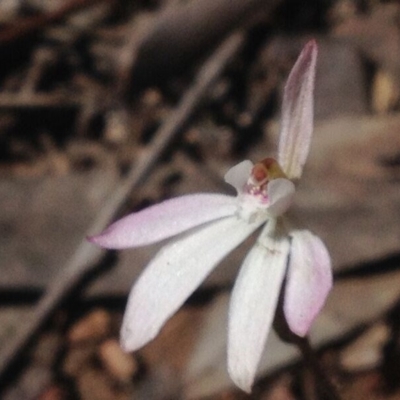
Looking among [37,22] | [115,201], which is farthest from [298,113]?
[37,22]

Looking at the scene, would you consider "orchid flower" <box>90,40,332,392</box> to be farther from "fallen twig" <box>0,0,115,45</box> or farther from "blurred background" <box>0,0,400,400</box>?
"fallen twig" <box>0,0,115,45</box>

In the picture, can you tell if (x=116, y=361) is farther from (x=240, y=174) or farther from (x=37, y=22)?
(x=37, y=22)

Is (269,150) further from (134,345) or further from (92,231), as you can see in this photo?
(134,345)

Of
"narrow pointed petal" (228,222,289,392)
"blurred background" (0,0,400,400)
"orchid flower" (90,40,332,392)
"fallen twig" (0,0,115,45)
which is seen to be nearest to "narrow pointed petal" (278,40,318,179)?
"orchid flower" (90,40,332,392)

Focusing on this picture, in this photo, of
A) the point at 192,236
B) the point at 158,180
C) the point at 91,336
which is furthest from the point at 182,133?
the point at 192,236

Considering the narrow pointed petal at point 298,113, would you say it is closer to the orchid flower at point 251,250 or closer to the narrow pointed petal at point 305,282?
the orchid flower at point 251,250

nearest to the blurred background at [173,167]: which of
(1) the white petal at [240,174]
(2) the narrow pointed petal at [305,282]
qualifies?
(1) the white petal at [240,174]

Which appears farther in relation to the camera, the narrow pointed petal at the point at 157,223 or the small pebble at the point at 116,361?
the small pebble at the point at 116,361
